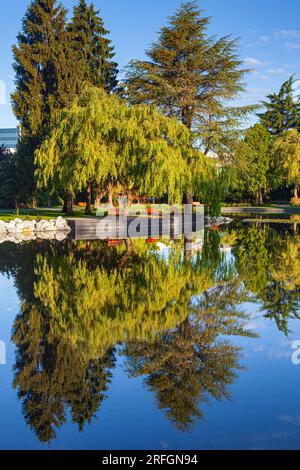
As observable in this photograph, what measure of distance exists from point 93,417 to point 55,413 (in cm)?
33

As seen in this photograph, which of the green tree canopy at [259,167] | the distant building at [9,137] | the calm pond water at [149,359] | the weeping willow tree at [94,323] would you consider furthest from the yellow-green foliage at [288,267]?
the distant building at [9,137]

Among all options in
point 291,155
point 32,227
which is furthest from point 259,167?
point 32,227

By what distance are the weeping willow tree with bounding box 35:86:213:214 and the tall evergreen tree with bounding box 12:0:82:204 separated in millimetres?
7788

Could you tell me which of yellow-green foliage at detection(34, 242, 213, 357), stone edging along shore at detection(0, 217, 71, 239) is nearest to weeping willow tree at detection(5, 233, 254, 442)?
yellow-green foliage at detection(34, 242, 213, 357)

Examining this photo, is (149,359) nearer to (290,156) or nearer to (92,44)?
(92,44)

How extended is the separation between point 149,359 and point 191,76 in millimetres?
27885

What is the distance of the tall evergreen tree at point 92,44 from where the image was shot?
34.7 metres

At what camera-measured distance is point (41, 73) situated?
102 feet

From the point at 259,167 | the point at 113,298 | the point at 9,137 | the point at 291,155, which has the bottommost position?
the point at 113,298

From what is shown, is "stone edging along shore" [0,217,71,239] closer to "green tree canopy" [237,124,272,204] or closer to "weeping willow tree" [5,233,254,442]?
"weeping willow tree" [5,233,254,442]

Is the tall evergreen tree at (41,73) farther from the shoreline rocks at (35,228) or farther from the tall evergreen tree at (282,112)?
the tall evergreen tree at (282,112)

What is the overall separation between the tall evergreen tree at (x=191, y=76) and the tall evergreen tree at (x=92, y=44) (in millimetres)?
4439

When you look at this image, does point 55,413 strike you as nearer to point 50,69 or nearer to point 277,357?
point 277,357
